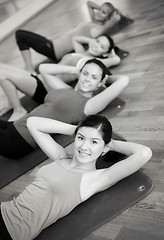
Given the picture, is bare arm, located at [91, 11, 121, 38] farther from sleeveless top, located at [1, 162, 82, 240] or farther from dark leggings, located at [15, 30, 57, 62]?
sleeveless top, located at [1, 162, 82, 240]

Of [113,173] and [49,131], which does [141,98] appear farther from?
[113,173]

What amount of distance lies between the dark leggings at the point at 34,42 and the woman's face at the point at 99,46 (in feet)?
1.69

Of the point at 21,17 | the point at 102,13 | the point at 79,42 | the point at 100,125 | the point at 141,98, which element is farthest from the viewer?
the point at 21,17

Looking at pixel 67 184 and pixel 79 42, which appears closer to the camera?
pixel 67 184

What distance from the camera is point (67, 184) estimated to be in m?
1.79

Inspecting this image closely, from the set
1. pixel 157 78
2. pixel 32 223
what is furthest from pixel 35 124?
pixel 157 78

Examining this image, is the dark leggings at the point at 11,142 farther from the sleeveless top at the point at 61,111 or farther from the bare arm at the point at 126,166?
the bare arm at the point at 126,166

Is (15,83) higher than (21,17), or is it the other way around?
(15,83)

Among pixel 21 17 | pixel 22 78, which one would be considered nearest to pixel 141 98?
pixel 22 78

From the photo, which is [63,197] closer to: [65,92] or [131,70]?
[65,92]

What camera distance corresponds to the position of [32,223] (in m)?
1.74

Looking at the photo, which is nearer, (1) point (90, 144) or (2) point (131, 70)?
(1) point (90, 144)

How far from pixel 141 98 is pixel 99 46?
2.56 feet

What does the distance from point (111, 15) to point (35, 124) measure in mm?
2741
